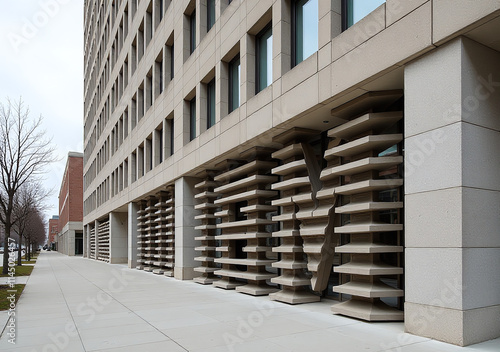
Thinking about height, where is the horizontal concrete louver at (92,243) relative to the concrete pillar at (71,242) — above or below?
above

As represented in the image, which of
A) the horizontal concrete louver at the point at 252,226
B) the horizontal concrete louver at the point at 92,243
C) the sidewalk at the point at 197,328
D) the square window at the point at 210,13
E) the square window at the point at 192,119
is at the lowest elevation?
the horizontal concrete louver at the point at 92,243

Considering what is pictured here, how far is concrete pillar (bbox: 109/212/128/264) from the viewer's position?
36.1 m

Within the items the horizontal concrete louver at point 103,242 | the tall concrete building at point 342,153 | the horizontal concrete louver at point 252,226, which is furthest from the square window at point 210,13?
the horizontal concrete louver at point 103,242

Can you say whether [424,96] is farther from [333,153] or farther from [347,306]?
[347,306]

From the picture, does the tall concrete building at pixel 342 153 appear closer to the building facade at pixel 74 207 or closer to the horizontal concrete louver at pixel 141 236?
the horizontal concrete louver at pixel 141 236

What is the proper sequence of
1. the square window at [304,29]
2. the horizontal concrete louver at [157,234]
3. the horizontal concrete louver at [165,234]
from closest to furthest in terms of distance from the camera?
the square window at [304,29]
the horizontal concrete louver at [165,234]
the horizontal concrete louver at [157,234]

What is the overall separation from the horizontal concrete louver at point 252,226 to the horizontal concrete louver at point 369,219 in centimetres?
378

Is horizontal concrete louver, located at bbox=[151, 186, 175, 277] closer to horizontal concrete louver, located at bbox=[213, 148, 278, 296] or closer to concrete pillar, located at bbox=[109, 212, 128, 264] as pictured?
horizontal concrete louver, located at bbox=[213, 148, 278, 296]

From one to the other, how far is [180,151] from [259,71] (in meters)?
6.52

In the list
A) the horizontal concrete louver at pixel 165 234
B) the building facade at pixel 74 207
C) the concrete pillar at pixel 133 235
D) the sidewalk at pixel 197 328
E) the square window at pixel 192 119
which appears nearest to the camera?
the sidewalk at pixel 197 328

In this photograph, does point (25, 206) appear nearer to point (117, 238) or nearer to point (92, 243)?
point (117, 238)

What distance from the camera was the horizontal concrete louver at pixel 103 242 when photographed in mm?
40125

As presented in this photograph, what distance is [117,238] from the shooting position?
36375 mm

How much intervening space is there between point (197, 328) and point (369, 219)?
13.4 ft
